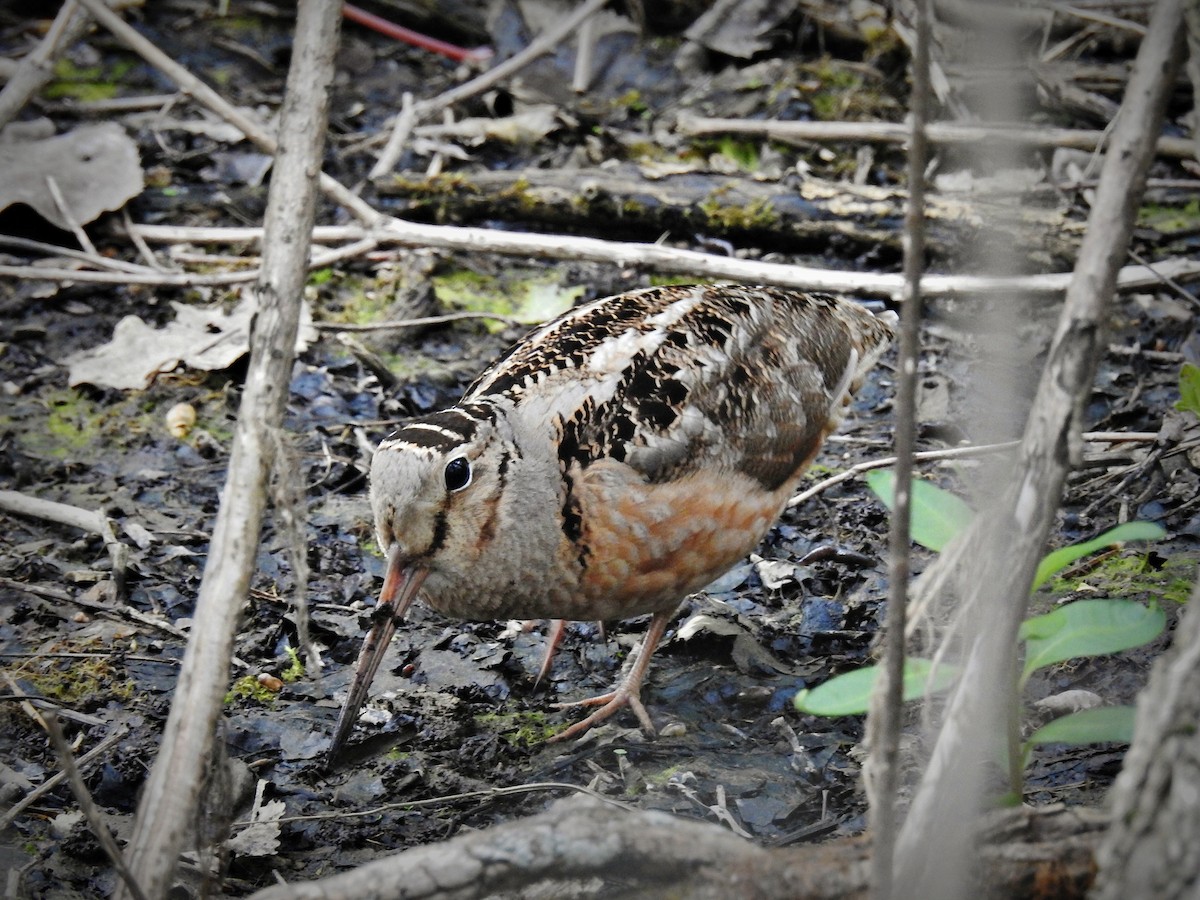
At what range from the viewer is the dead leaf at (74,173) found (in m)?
5.77

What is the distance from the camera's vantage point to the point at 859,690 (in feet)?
7.67

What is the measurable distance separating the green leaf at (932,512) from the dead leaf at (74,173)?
456cm

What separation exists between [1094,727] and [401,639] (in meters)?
2.34

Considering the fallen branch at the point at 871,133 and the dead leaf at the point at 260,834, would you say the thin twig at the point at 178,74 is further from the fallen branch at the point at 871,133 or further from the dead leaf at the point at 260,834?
the fallen branch at the point at 871,133

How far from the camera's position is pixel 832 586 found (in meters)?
4.18

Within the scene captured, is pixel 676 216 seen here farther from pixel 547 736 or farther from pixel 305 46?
pixel 305 46

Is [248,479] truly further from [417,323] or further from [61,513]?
[417,323]

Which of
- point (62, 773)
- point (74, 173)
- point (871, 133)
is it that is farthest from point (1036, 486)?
point (74, 173)

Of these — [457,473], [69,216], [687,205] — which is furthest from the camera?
[687,205]

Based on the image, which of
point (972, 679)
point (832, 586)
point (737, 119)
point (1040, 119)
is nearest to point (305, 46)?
point (972, 679)

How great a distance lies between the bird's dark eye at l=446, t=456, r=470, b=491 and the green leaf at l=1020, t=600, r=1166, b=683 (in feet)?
4.97

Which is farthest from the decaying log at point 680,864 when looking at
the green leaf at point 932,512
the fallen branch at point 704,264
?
the fallen branch at point 704,264

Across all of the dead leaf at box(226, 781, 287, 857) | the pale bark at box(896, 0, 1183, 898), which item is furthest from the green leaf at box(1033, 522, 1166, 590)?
the dead leaf at box(226, 781, 287, 857)

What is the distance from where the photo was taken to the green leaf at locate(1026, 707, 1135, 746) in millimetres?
2350
